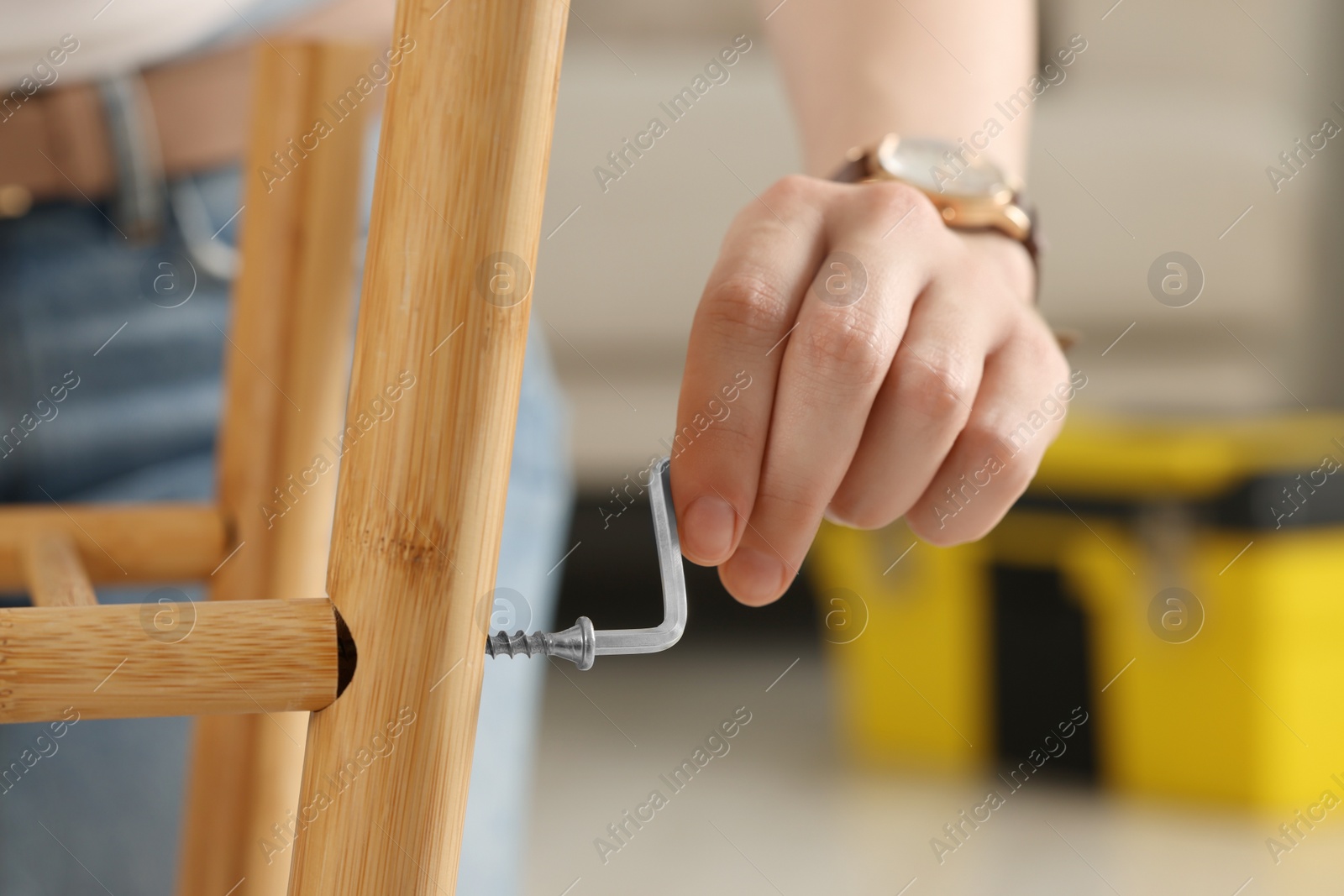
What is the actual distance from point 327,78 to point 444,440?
21cm

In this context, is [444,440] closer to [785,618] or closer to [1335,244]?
[785,618]

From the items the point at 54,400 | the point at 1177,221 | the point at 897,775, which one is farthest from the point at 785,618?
the point at 54,400

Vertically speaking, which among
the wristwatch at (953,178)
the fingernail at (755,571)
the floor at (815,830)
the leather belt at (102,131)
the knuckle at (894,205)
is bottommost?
the floor at (815,830)

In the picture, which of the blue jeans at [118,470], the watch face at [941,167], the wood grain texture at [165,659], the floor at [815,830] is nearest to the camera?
the wood grain texture at [165,659]

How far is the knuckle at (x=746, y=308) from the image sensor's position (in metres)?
0.24

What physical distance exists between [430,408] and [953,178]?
0.58 ft

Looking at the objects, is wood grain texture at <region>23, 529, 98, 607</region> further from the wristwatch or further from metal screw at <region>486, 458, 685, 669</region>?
the wristwatch

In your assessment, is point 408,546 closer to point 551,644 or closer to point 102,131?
point 551,644

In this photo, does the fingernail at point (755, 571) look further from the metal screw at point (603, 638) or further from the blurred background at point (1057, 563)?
the blurred background at point (1057, 563)

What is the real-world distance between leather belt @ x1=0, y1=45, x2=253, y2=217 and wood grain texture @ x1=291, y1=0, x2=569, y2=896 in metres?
0.26

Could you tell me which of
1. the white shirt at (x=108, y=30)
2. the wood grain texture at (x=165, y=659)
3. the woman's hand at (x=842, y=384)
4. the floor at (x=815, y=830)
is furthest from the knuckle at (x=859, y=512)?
the floor at (x=815, y=830)

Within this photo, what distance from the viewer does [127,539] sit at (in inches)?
13.6

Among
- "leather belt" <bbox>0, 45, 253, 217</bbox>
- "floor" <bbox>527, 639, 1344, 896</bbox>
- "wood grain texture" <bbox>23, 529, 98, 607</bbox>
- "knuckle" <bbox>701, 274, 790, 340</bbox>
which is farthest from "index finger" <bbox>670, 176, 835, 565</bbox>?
"floor" <bbox>527, 639, 1344, 896</bbox>

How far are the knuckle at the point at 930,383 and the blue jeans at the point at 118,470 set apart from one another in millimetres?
210
